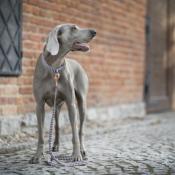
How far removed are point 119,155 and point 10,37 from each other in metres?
2.12

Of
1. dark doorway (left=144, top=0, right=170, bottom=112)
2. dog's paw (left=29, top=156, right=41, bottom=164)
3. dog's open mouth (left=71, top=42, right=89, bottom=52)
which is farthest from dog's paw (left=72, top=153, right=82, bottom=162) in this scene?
dark doorway (left=144, top=0, right=170, bottom=112)

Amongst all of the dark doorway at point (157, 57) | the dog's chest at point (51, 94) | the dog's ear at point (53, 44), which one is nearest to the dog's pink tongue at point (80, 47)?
the dog's ear at point (53, 44)

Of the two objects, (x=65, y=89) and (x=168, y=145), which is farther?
(x=168, y=145)

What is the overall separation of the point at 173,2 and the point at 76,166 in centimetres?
903

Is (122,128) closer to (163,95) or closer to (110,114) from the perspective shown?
(110,114)

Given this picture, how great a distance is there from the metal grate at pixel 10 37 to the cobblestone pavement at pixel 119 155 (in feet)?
3.78

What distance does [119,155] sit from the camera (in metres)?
5.60

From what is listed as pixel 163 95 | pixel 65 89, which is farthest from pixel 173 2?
pixel 65 89

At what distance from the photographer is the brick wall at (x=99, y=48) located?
22.5 feet

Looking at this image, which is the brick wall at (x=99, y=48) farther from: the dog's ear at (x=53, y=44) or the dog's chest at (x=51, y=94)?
the dog's ear at (x=53, y=44)

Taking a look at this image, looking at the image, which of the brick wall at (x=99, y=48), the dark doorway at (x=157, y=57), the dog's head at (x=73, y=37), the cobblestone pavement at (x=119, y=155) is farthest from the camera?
the dark doorway at (x=157, y=57)

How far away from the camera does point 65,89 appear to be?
16.5 ft

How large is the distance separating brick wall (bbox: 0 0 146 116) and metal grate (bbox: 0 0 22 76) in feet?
0.42

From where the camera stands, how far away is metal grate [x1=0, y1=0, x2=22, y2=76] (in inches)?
251
